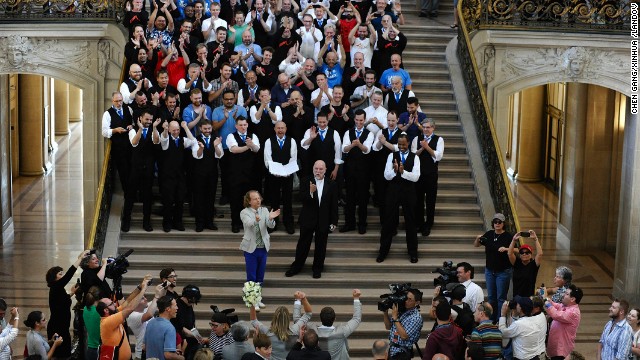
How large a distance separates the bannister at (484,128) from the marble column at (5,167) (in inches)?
351

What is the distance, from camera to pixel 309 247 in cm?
1650

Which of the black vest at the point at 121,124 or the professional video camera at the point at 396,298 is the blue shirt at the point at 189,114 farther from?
the professional video camera at the point at 396,298

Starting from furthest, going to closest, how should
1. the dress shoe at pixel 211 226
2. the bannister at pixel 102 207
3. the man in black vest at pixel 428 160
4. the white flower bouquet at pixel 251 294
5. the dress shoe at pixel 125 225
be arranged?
1. the dress shoe at pixel 211 226
2. the dress shoe at pixel 125 225
3. the man in black vest at pixel 428 160
4. the bannister at pixel 102 207
5. the white flower bouquet at pixel 251 294

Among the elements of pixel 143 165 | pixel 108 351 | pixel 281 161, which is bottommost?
pixel 108 351

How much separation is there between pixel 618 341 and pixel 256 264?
14.9 ft

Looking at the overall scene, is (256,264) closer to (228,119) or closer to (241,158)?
(241,158)

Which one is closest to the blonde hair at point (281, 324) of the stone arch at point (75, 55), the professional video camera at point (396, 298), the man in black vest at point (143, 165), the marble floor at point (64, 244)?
the professional video camera at point (396, 298)

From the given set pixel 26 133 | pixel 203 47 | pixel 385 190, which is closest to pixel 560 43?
pixel 385 190

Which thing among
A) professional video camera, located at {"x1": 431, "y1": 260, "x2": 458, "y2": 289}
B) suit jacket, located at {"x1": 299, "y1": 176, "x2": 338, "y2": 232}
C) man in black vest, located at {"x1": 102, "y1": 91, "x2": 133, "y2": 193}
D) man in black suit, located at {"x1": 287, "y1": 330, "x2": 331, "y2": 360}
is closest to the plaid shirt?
professional video camera, located at {"x1": 431, "y1": 260, "x2": 458, "y2": 289}

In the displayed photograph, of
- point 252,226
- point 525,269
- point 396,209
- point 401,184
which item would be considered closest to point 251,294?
point 252,226

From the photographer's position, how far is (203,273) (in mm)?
16672

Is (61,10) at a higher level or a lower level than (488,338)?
higher

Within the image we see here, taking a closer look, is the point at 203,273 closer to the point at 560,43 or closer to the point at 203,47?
the point at 203,47

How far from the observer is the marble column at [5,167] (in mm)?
23938
